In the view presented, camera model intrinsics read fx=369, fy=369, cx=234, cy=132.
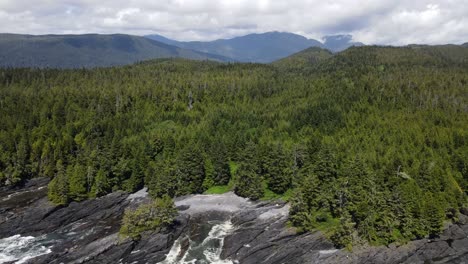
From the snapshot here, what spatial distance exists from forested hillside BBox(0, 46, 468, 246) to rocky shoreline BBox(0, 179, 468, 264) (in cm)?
367

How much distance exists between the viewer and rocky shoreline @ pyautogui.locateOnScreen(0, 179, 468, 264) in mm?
82562

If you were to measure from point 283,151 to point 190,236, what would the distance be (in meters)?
43.1

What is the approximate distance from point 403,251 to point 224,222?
147 ft

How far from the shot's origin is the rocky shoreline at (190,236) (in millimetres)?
82562

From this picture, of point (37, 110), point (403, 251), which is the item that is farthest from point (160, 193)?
point (37, 110)

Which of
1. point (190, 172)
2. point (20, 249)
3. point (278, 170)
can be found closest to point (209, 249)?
point (278, 170)

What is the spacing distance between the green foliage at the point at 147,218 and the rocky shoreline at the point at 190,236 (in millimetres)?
2198

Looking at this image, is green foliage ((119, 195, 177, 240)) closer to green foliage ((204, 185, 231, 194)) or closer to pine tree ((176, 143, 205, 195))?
pine tree ((176, 143, 205, 195))

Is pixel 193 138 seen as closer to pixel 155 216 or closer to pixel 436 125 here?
pixel 155 216

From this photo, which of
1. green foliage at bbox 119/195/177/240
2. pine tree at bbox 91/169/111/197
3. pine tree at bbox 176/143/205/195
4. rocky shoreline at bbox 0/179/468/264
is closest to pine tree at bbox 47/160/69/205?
rocky shoreline at bbox 0/179/468/264

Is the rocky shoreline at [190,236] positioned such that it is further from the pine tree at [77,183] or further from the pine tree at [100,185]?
the pine tree at [77,183]

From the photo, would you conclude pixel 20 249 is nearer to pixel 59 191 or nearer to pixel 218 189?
pixel 59 191

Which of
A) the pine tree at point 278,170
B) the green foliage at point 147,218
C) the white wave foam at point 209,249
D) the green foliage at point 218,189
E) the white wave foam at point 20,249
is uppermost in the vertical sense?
the pine tree at point 278,170

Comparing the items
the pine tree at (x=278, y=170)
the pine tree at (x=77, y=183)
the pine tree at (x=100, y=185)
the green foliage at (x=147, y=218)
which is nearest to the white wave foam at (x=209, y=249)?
the green foliage at (x=147, y=218)
